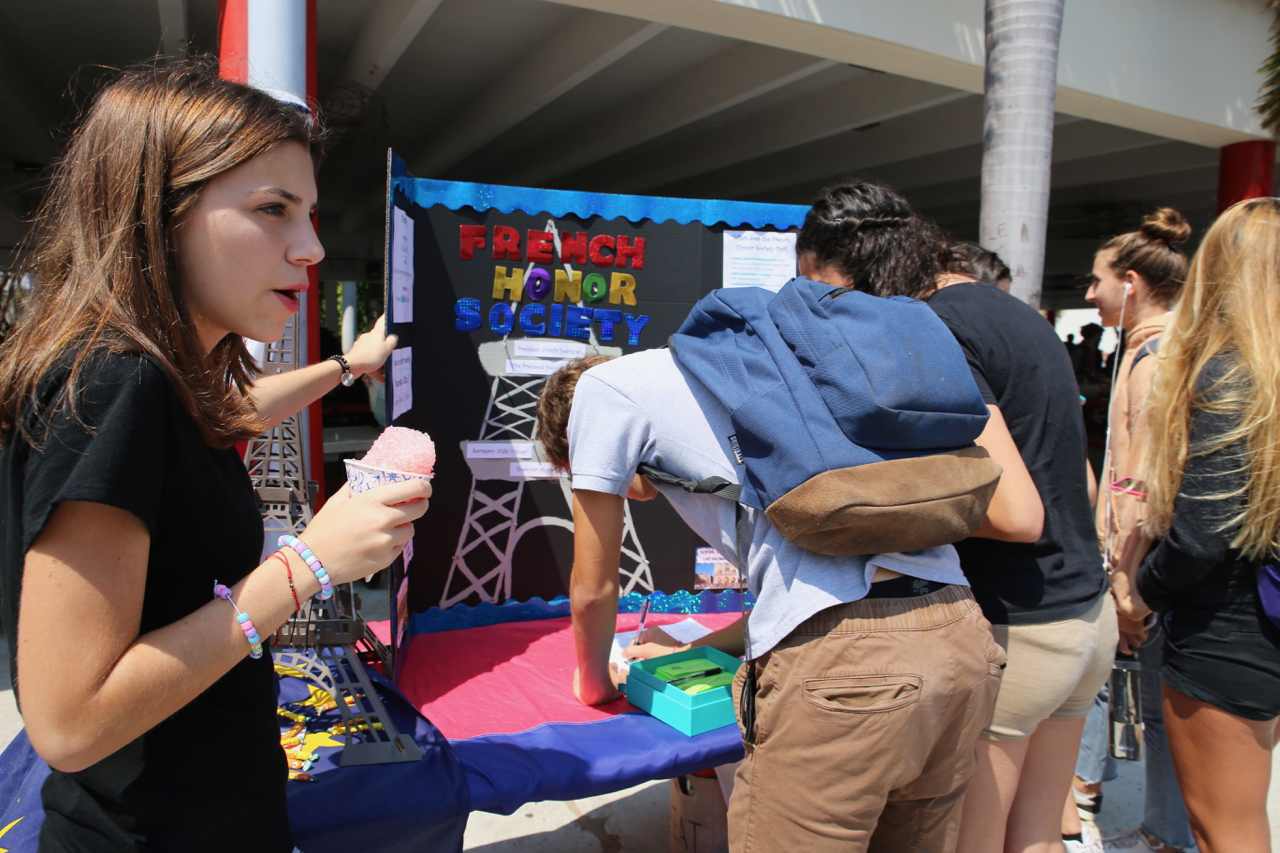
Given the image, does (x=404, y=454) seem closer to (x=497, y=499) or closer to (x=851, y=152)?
(x=497, y=499)

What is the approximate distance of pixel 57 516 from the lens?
766 mm

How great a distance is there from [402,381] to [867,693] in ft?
6.06

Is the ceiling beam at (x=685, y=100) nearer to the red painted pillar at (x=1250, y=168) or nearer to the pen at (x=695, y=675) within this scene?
the red painted pillar at (x=1250, y=168)

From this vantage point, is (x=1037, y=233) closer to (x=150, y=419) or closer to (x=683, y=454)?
(x=683, y=454)

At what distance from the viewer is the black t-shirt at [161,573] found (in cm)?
79

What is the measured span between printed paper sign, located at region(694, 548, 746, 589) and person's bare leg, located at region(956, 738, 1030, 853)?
149 cm

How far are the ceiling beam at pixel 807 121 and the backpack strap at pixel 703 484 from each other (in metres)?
6.35

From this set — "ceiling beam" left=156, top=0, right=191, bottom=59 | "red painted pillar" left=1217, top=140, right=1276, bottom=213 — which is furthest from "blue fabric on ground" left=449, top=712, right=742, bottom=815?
"red painted pillar" left=1217, top=140, right=1276, bottom=213

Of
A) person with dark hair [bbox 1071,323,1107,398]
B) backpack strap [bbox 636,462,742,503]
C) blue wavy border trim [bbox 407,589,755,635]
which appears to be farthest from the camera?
person with dark hair [bbox 1071,323,1107,398]

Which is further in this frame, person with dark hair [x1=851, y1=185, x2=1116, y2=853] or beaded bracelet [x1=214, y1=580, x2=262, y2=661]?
person with dark hair [x1=851, y1=185, x2=1116, y2=853]

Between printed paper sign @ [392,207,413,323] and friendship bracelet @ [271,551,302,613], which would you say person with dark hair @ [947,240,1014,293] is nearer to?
printed paper sign @ [392,207,413,323]

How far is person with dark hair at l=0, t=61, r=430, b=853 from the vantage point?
78cm

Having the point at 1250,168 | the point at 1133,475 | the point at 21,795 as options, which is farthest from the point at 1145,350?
the point at 1250,168

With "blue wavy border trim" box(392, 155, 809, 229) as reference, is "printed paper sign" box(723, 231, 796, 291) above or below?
below
